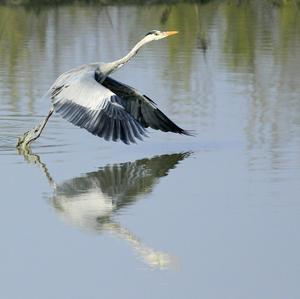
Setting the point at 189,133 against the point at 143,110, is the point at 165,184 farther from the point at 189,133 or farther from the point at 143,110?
the point at 189,133

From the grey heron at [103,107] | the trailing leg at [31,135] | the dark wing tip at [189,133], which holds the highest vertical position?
the grey heron at [103,107]

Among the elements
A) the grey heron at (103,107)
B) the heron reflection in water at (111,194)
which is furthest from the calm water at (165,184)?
the grey heron at (103,107)

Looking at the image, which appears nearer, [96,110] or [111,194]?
[111,194]

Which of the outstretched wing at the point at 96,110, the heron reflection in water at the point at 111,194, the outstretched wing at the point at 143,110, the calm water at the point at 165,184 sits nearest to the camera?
the calm water at the point at 165,184

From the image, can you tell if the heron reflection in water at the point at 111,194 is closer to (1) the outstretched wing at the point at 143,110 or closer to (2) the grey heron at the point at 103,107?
(2) the grey heron at the point at 103,107

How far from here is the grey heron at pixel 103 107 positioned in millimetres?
11328

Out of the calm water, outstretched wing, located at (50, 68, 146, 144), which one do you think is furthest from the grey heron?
the calm water

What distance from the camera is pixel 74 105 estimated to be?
11555 mm

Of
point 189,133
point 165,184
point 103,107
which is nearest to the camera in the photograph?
point 165,184

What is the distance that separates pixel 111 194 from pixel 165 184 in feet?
1.74

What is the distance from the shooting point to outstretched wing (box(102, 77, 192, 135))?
12531 mm

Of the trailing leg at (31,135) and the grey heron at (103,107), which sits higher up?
the grey heron at (103,107)

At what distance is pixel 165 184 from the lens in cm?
1062

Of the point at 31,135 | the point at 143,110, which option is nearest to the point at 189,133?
the point at 143,110
